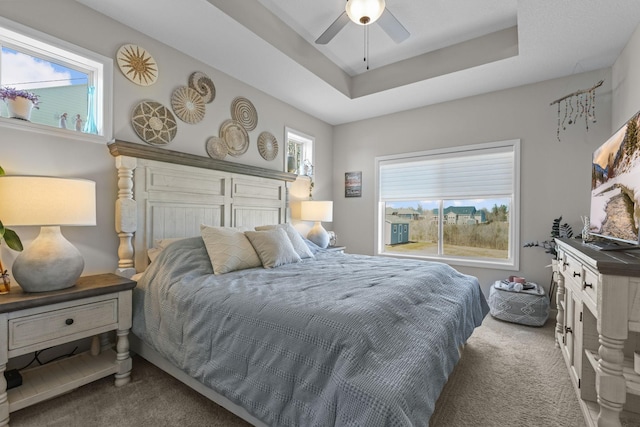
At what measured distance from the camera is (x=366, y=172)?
449 cm

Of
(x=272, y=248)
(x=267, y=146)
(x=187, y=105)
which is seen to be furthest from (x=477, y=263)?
(x=187, y=105)

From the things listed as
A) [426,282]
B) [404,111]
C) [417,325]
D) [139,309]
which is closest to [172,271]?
[139,309]

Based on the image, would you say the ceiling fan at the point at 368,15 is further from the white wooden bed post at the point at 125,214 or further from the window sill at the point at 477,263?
the window sill at the point at 477,263

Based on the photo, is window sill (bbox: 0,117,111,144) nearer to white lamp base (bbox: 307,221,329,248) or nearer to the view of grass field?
white lamp base (bbox: 307,221,329,248)

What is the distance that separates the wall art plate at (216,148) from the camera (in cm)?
299

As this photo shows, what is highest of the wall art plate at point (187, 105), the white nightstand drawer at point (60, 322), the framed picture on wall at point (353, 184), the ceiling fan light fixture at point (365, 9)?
the ceiling fan light fixture at point (365, 9)

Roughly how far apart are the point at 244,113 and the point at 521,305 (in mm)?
3586

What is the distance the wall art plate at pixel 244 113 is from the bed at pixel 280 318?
78cm

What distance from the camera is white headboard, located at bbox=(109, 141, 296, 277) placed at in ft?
7.40

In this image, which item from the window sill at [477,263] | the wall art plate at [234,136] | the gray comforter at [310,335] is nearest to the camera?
the gray comforter at [310,335]

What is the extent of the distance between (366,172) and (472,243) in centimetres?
177

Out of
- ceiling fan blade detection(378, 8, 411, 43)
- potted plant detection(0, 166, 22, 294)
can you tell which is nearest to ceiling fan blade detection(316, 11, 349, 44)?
ceiling fan blade detection(378, 8, 411, 43)

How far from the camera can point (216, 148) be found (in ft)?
10.0

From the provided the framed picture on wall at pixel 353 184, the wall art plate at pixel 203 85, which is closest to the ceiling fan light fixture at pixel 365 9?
the wall art plate at pixel 203 85
